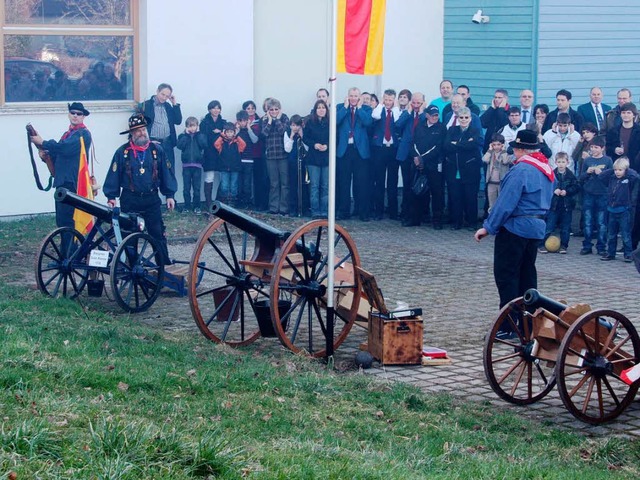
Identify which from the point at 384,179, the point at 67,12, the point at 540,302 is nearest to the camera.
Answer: the point at 540,302

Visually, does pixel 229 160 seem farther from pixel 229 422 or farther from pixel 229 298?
pixel 229 422

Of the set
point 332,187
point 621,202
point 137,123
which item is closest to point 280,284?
point 332,187

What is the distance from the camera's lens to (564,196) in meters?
16.1

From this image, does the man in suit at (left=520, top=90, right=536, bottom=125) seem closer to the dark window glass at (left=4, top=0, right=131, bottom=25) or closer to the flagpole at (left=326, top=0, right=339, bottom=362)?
the dark window glass at (left=4, top=0, right=131, bottom=25)

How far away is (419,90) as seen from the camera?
2144 cm

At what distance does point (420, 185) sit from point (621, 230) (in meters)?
3.81

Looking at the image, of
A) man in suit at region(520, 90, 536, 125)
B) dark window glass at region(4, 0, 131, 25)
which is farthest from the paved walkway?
dark window glass at region(4, 0, 131, 25)

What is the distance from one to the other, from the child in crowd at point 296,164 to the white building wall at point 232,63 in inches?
54.1

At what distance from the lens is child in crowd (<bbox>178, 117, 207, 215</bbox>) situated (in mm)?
18953

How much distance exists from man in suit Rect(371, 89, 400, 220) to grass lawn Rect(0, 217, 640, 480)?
Result: 9.69 meters

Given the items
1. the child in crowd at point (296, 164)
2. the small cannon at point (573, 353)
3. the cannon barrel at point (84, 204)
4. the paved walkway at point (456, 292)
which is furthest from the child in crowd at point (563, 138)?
the small cannon at point (573, 353)

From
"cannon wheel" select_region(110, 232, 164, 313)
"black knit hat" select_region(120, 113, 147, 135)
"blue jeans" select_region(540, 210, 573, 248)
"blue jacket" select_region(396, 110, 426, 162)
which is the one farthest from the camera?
"blue jacket" select_region(396, 110, 426, 162)

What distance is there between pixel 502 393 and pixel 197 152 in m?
11.8

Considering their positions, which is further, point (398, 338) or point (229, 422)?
point (398, 338)
